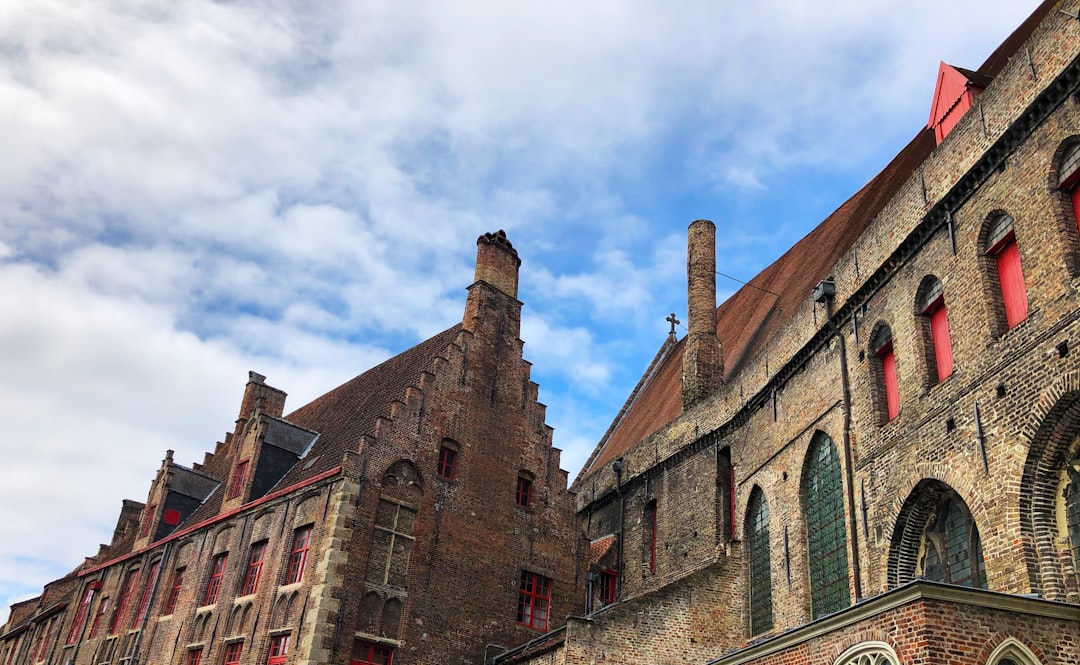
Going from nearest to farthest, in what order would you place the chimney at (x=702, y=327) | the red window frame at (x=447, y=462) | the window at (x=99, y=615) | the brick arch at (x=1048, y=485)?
the brick arch at (x=1048, y=485)
the red window frame at (x=447, y=462)
the chimney at (x=702, y=327)
the window at (x=99, y=615)


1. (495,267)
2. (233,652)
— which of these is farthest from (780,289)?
(233,652)

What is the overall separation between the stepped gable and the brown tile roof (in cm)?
518

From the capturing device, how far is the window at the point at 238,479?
2008 centimetres

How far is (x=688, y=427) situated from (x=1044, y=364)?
9978mm

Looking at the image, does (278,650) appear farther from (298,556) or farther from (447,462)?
(447,462)

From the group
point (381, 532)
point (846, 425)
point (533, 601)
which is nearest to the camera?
point (846, 425)

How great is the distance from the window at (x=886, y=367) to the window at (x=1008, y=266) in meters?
2.11

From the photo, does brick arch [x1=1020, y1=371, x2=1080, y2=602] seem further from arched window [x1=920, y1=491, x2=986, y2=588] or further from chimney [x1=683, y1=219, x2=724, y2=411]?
chimney [x1=683, y1=219, x2=724, y2=411]

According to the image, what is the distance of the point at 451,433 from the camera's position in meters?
18.8

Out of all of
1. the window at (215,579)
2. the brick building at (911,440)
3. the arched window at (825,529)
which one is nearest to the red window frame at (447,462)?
the brick building at (911,440)

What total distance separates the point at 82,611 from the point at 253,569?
8.95 metres

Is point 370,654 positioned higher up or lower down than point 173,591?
lower down

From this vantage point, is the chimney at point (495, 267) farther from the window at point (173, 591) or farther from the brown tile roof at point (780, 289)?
the window at point (173, 591)

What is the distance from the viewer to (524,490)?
19844 mm
